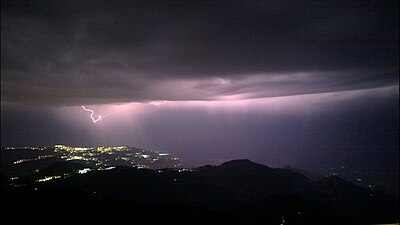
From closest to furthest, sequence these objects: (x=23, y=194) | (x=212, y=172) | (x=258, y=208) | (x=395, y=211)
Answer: (x=23, y=194), (x=258, y=208), (x=395, y=211), (x=212, y=172)

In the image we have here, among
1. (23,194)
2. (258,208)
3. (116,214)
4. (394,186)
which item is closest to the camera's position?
(23,194)

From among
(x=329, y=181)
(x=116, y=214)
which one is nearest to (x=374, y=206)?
(x=329, y=181)

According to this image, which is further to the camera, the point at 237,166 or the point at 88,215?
the point at 237,166

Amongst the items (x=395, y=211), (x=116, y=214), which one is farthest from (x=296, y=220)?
(x=395, y=211)

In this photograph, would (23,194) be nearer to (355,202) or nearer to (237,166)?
(237,166)

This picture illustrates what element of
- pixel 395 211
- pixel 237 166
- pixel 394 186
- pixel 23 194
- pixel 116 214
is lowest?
pixel 394 186

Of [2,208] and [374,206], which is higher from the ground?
[2,208]
